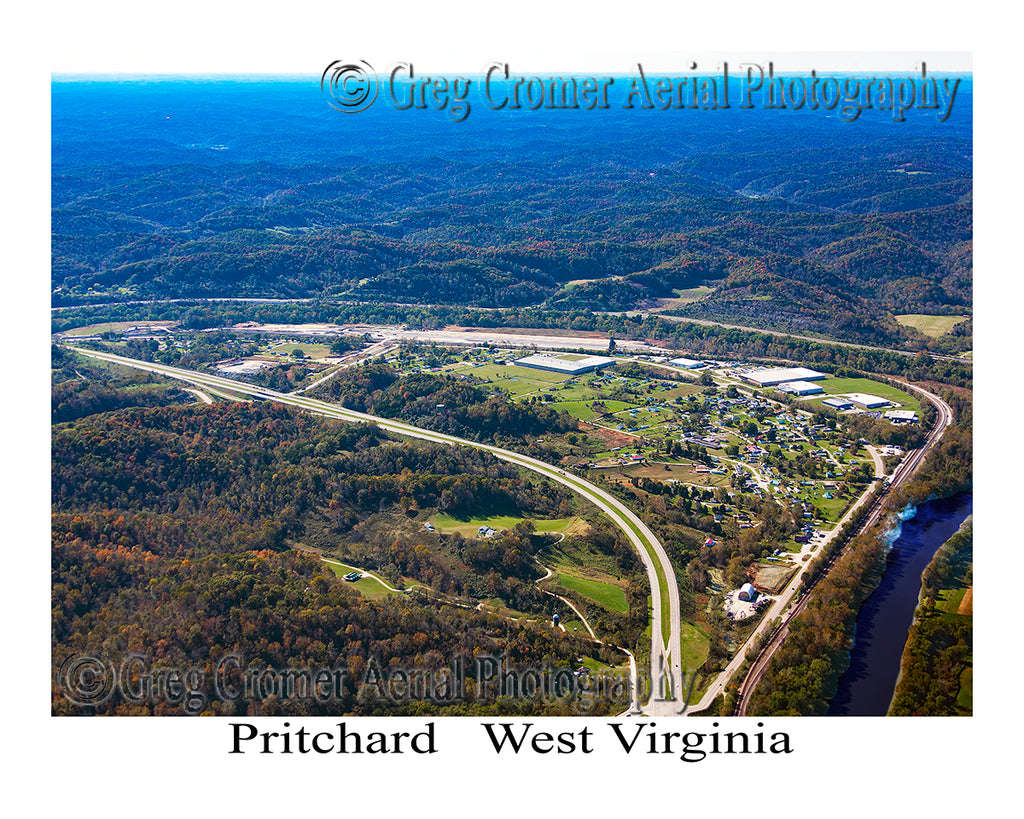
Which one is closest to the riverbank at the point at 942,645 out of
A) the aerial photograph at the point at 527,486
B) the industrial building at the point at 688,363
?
the aerial photograph at the point at 527,486

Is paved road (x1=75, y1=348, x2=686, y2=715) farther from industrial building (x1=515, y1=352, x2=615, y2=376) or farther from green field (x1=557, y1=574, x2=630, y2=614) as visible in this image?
industrial building (x1=515, y1=352, x2=615, y2=376)

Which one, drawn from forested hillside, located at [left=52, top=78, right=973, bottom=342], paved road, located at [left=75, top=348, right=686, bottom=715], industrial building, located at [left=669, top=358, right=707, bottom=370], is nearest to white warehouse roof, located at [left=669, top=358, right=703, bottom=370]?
industrial building, located at [left=669, top=358, right=707, bottom=370]

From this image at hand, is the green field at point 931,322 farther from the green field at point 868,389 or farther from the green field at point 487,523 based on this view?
the green field at point 487,523

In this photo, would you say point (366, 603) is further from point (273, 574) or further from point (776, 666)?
point (776, 666)

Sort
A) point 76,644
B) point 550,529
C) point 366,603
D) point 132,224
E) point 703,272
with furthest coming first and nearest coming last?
point 132,224, point 703,272, point 550,529, point 366,603, point 76,644

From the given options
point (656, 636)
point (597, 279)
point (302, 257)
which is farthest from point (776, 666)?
point (302, 257)
